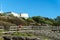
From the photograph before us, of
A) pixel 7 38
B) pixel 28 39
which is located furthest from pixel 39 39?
pixel 7 38

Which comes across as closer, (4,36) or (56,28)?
(4,36)

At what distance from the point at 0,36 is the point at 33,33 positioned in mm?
4502

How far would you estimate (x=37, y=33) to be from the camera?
2764 cm

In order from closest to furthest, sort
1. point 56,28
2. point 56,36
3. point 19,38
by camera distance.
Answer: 1. point 19,38
2. point 56,36
3. point 56,28

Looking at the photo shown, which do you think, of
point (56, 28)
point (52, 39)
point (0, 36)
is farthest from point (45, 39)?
point (56, 28)

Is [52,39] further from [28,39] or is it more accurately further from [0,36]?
[0,36]

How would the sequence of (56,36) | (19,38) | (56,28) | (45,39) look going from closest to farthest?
1. (19,38)
2. (45,39)
3. (56,36)
4. (56,28)

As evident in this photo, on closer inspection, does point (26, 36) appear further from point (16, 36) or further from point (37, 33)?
point (37, 33)

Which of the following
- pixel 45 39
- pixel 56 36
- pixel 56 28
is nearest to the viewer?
pixel 45 39

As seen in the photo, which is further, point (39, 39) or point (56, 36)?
point (56, 36)

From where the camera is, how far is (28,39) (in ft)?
77.5

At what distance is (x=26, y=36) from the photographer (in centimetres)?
2423

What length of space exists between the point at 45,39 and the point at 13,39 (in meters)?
3.44

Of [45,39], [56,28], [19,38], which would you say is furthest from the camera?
[56,28]
